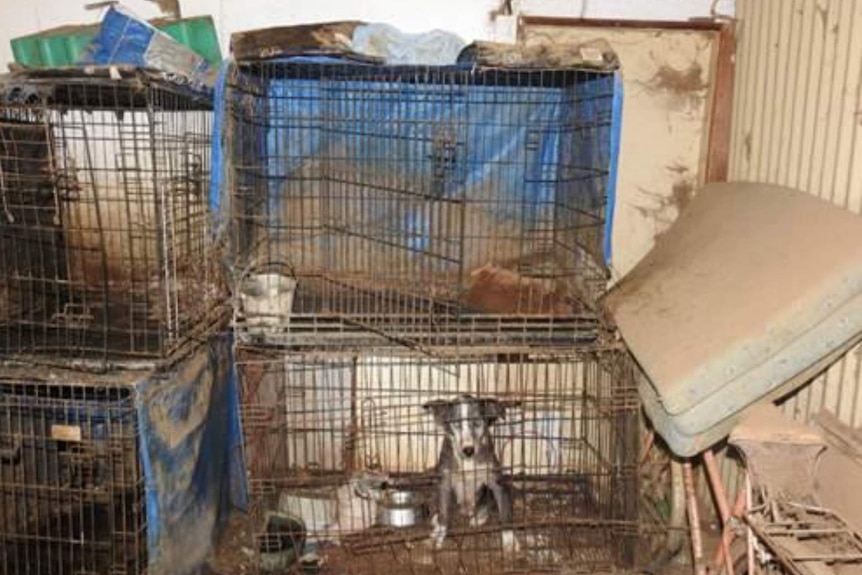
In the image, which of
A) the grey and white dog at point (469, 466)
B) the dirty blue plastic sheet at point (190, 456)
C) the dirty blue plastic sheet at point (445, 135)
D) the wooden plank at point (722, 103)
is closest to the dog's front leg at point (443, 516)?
the grey and white dog at point (469, 466)

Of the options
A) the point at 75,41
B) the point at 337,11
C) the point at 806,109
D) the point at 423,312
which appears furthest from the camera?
the point at 337,11

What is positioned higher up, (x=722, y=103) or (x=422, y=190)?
(x=722, y=103)

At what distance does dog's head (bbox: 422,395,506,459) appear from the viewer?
124 inches

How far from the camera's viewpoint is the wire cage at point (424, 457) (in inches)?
120

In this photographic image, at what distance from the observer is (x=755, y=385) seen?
2.31m

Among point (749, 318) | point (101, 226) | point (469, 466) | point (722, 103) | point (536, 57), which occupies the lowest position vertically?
point (469, 466)

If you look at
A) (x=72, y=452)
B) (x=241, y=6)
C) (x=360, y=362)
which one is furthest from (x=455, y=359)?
(x=241, y=6)

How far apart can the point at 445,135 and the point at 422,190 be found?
276mm

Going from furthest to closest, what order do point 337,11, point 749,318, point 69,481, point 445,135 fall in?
point 337,11 < point 445,135 < point 69,481 < point 749,318

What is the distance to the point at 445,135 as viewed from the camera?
11.3 feet

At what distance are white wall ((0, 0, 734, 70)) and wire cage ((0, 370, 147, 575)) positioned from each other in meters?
1.72

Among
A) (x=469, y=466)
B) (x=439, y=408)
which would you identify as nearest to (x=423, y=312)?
(x=439, y=408)

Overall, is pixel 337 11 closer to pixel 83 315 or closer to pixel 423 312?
pixel 423 312

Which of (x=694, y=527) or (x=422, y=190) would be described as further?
(x=422, y=190)
